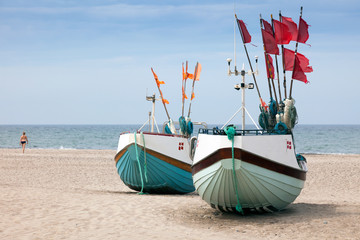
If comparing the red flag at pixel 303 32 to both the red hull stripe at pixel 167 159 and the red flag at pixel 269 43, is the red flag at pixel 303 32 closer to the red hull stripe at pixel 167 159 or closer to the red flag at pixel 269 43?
the red flag at pixel 269 43

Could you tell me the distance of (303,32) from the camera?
12.3 meters

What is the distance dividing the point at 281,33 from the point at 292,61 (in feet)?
2.60

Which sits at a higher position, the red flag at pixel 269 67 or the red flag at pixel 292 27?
the red flag at pixel 292 27

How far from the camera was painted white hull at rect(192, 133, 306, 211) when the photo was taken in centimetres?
972

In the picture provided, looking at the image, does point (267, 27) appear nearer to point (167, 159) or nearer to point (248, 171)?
point (248, 171)

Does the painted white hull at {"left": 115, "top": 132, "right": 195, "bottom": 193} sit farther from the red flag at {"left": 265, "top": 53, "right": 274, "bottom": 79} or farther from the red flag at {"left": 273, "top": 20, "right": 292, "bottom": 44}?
the red flag at {"left": 273, "top": 20, "right": 292, "bottom": 44}

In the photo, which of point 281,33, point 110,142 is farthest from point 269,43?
point 110,142

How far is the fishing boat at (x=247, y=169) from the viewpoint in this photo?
972 centimetres

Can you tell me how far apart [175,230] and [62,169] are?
16.2 metres

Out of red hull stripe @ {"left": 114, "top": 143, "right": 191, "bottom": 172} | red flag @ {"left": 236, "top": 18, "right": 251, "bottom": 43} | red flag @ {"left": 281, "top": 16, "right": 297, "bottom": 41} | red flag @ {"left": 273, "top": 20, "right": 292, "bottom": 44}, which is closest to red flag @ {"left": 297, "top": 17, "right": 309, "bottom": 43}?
red flag @ {"left": 281, "top": 16, "right": 297, "bottom": 41}

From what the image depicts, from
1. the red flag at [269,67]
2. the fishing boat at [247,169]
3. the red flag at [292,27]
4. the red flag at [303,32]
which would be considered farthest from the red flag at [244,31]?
the fishing boat at [247,169]

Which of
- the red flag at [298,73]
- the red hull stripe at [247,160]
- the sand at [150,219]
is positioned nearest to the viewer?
the sand at [150,219]

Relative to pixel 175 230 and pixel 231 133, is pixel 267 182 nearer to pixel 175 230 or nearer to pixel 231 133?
pixel 231 133

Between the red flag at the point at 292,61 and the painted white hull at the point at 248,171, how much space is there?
2.54m
